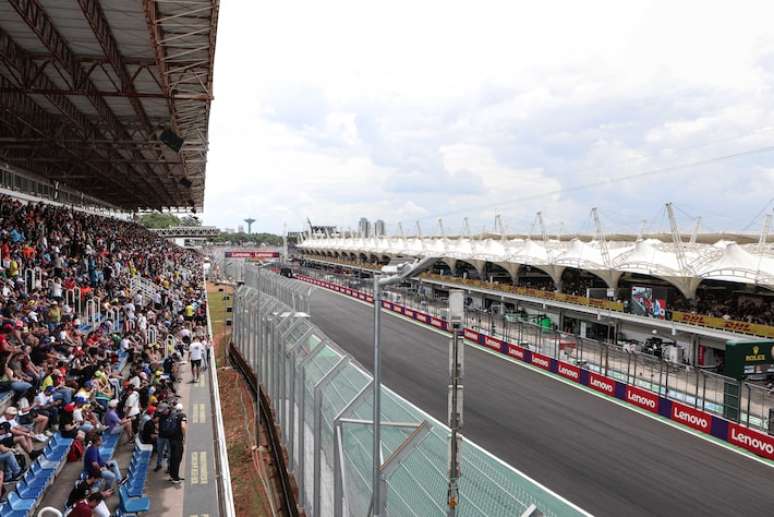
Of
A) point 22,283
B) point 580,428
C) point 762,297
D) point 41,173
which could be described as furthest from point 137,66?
point 762,297

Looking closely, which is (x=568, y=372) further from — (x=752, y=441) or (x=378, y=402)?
(x=378, y=402)

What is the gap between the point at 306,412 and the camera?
33.2 ft

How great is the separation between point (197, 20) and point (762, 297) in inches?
1261

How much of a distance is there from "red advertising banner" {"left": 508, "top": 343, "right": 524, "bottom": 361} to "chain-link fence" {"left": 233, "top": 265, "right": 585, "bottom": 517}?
15.9 m

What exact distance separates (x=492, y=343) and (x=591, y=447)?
13.8m

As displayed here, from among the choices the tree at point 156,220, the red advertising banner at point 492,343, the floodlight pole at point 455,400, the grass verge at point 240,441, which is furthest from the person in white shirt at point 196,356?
the tree at point 156,220

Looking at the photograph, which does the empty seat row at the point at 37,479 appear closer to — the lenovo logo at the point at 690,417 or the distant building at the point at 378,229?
the lenovo logo at the point at 690,417

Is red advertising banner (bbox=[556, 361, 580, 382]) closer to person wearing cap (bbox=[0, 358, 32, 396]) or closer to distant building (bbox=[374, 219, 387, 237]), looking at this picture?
person wearing cap (bbox=[0, 358, 32, 396])

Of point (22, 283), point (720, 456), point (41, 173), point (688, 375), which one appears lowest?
point (720, 456)

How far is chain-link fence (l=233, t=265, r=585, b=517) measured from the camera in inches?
173

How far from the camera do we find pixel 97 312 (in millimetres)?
19609

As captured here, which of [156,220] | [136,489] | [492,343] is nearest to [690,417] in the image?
[492,343]

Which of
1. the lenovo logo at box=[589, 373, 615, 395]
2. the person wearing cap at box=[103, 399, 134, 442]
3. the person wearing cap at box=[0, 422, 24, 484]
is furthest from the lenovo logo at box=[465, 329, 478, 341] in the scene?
the person wearing cap at box=[0, 422, 24, 484]

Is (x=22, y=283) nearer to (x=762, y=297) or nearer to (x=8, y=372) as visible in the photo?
(x=8, y=372)
